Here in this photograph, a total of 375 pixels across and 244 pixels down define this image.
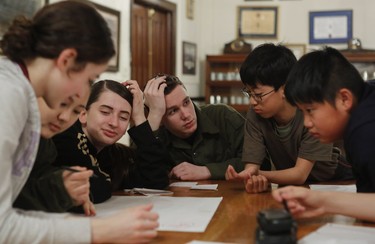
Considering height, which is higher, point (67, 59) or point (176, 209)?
point (67, 59)

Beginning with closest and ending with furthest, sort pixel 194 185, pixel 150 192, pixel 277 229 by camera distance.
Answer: pixel 277 229, pixel 150 192, pixel 194 185

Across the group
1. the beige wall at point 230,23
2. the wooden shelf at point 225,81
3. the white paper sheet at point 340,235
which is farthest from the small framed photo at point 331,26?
the white paper sheet at point 340,235

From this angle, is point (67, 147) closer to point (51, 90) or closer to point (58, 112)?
point (58, 112)

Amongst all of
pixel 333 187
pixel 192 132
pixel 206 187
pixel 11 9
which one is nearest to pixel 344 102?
pixel 333 187

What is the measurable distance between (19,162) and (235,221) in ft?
1.89

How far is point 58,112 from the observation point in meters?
1.15

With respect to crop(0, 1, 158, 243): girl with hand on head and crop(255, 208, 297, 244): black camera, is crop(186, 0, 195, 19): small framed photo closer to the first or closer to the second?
crop(0, 1, 158, 243): girl with hand on head

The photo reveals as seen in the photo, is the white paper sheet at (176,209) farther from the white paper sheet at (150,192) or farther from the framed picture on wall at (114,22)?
the framed picture on wall at (114,22)

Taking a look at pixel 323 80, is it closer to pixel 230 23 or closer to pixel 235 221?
pixel 235 221

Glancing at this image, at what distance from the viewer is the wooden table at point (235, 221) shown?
1108 millimetres

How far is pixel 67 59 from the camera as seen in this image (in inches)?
40.6

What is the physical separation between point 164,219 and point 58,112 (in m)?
0.39

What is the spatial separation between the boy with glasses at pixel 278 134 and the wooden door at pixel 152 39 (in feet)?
9.72

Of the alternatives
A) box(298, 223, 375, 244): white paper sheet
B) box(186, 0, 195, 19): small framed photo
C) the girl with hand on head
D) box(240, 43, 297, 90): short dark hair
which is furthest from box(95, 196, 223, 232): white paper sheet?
box(186, 0, 195, 19): small framed photo
